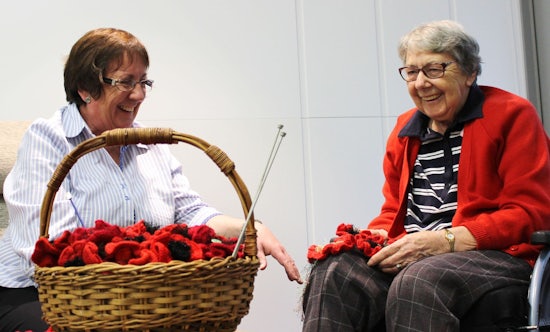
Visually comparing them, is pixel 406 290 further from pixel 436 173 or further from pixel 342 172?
pixel 342 172

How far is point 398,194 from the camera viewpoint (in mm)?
2291

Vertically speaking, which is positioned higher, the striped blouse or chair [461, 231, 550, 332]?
the striped blouse

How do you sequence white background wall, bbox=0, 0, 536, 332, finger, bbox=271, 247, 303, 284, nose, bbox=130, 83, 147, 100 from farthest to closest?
white background wall, bbox=0, 0, 536, 332 → nose, bbox=130, 83, 147, 100 → finger, bbox=271, 247, 303, 284

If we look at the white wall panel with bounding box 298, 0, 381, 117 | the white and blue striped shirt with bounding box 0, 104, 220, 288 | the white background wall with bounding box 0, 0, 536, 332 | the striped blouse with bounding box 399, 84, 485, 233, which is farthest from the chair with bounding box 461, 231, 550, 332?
the white wall panel with bounding box 298, 0, 381, 117

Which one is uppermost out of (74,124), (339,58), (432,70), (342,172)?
(339,58)

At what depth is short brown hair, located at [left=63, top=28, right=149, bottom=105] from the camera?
218 cm

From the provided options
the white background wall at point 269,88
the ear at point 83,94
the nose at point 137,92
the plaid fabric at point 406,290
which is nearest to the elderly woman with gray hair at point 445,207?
the plaid fabric at point 406,290

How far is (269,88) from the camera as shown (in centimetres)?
329

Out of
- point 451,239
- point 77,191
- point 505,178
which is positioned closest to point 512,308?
point 451,239

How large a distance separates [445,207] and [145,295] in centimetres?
103

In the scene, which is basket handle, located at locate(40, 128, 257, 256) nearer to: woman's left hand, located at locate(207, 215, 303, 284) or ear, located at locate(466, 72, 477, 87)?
woman's left hand, located at locate(207, 215, 303, 284)

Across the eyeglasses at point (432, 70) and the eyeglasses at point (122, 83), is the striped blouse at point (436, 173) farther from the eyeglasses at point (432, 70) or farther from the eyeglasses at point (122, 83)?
the eyeglasses at point (122, 83)

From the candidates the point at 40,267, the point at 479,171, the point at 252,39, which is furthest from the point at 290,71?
the point at 40,267

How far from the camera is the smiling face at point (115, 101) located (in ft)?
7.18
